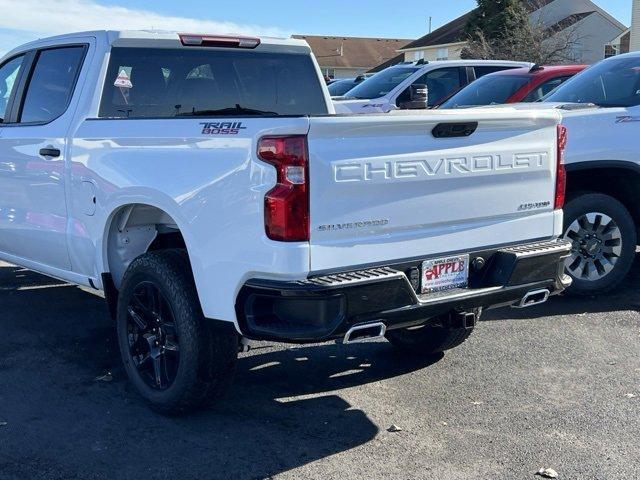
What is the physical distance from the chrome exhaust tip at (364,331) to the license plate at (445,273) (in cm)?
40

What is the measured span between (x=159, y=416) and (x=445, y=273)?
183cm

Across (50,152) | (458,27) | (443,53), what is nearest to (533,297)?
(50,152)

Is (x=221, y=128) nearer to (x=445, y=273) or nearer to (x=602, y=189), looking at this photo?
(x=445, y=273)

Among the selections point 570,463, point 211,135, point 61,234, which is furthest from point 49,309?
point 570,463

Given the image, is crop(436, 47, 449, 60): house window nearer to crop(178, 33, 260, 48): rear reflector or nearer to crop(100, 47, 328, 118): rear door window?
crop(100, 47, 328, 118): rear door window

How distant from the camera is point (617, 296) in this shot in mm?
7121

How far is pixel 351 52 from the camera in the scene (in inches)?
2579

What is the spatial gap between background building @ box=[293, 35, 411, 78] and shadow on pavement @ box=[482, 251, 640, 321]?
55167 mm

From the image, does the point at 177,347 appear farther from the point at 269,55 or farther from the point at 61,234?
the point at 269,55

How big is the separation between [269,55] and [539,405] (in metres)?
3.12

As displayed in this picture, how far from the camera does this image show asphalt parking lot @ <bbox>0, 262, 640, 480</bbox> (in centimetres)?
398

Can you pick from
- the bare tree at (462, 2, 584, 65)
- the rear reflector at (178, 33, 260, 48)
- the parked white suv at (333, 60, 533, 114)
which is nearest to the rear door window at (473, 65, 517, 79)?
the parked white suv at (333, 60, 533, 114)

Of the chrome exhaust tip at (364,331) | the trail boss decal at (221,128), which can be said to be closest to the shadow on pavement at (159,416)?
the chrome exhaust tip at (364,331)

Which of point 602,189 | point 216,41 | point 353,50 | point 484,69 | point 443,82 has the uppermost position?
point 353,50
